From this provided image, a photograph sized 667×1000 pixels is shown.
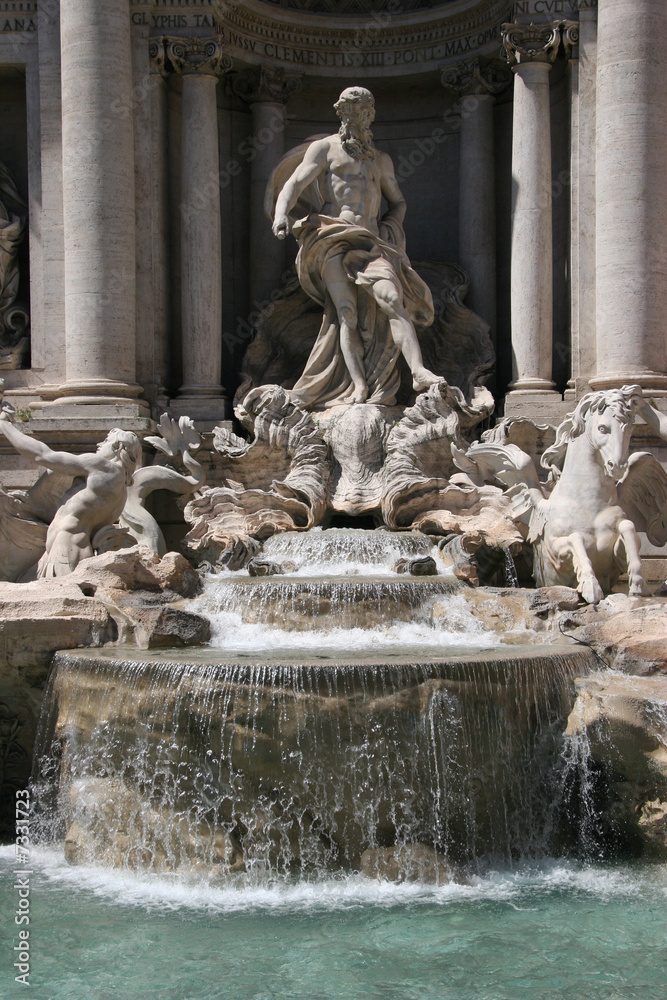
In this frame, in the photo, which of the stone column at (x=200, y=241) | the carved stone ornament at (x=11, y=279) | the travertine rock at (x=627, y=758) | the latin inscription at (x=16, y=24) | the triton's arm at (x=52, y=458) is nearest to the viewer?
the travertine rock at (x=627, y=758)

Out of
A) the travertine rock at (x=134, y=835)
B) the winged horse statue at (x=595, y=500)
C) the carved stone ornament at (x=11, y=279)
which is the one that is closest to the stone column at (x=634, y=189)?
the winged horse statue at (x=595, y=500)

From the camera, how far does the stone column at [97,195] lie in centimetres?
1198

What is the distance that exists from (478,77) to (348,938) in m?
10.3

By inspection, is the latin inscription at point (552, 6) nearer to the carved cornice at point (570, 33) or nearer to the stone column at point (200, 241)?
the carved cornice at point (570, 33)

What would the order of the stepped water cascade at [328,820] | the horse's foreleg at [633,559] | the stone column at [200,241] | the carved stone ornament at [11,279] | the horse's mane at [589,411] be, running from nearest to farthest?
the stepped water cascade at [328,820] < the horse's foreleg at [633,559] < the horse's mane at [589,411] < the stone column at [200,241] < the carved stone ornament at [11,279]

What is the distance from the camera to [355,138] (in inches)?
487

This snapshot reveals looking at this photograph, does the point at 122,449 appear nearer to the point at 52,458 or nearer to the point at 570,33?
the point at 52,458

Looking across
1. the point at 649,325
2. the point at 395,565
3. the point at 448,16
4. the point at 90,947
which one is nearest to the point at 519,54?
the point at 448,16

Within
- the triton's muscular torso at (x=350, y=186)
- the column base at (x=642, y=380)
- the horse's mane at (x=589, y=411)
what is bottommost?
the horse's mane at (x=589, y=411)

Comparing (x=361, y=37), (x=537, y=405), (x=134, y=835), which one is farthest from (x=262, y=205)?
(x=134, y=835)

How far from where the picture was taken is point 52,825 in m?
7.48

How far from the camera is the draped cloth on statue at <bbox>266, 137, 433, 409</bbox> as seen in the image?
40.3 feet

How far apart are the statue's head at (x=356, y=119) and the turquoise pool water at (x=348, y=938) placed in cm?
816

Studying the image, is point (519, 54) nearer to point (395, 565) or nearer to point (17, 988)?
point (395, 565)
